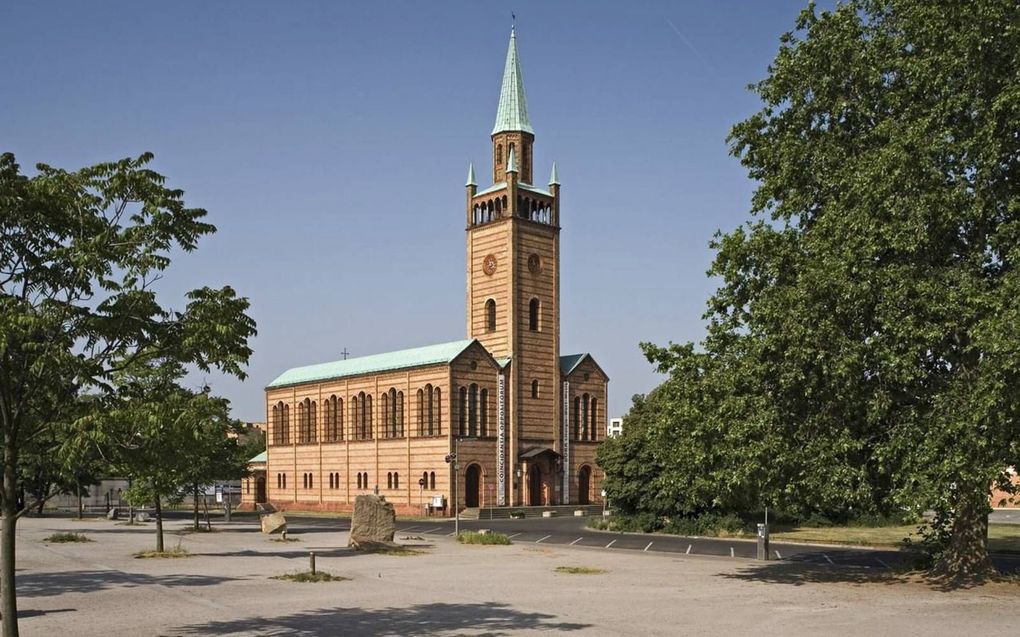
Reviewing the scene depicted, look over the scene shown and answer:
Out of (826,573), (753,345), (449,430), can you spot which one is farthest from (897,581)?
(449,430)

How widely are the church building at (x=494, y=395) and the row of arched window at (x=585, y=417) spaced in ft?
0.31

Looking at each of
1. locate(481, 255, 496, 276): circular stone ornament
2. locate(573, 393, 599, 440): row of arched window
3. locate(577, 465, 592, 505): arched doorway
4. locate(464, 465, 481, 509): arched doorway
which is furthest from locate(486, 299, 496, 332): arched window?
locate(577, 465, 592, 505): arched doorway

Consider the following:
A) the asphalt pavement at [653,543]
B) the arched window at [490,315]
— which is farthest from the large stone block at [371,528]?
the arched window at [490,315]

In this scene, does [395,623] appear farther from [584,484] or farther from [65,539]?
[584,484]

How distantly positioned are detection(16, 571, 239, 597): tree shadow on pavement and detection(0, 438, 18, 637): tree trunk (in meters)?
11.1

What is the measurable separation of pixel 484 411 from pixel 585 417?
33.5 feet

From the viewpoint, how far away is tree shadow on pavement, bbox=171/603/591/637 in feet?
61.4

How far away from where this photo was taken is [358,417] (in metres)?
79.2

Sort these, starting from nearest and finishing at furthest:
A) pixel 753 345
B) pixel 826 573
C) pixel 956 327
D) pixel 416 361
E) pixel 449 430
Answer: pixel 956 327
pixel 753 345
pixel 826 573
pixel 449 430
pixel 416 361

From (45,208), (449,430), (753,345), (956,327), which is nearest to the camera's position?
(45,208)

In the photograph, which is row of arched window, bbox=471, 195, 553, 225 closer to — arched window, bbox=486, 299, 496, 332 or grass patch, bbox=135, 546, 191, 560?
arched window, bbox=486, 299, 496, 332

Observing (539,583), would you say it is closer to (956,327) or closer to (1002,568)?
(956,327)

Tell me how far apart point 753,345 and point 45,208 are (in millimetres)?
17275

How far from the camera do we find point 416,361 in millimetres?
74500
